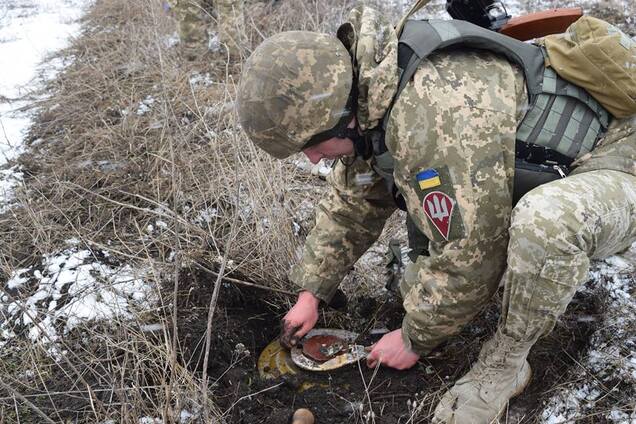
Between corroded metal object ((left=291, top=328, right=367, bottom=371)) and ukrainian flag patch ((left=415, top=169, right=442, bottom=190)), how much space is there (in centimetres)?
91

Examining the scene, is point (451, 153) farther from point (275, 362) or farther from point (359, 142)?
point (275, 362)

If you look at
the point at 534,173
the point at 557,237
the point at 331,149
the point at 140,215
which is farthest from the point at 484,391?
the point at 140,215

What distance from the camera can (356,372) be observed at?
2174mm

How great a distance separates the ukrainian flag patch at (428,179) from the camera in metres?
1.56

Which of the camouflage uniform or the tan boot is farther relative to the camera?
the camouflage uniform

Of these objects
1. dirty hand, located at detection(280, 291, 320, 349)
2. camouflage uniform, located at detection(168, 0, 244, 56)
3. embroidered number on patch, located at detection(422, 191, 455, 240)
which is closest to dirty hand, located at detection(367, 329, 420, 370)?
dirty hand, located at detection(280, 291, 320, 349)

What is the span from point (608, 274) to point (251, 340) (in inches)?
65.9

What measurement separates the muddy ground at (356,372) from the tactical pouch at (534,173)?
76cm

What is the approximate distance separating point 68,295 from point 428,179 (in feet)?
6.36

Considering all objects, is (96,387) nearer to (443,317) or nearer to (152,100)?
(443,317)

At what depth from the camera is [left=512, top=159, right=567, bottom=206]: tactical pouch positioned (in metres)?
1.70

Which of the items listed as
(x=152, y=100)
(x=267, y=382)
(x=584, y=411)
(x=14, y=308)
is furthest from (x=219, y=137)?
(x=584, y=411)

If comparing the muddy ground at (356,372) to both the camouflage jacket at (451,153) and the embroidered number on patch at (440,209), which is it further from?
the embroidered number on patch at (440,209)

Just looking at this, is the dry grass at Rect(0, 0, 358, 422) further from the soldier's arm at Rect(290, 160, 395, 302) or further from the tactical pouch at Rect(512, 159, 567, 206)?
the tactical pouch at Rect(512, 159, 567, 206)
